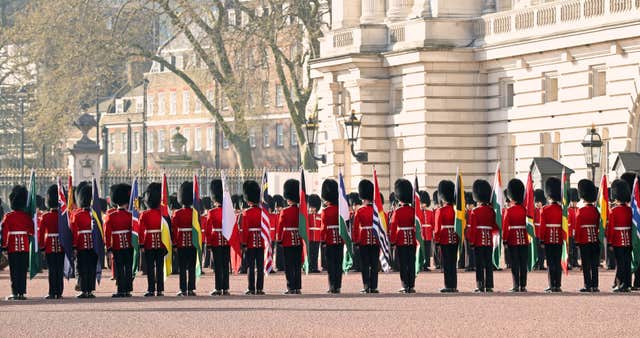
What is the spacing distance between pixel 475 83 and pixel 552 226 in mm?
20137

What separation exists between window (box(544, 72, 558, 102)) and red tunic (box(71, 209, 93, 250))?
18.9 meters

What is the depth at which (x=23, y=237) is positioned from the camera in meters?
28.9

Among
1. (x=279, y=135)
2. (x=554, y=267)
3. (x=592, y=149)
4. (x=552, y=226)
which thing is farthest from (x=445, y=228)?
(x=279, y=135)

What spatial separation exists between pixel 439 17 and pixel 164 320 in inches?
1011

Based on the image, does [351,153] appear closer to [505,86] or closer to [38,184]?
[505,86]

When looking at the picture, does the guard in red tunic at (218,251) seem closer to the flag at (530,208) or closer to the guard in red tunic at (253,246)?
the guard in red tunic at (253,246)

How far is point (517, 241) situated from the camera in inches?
1146

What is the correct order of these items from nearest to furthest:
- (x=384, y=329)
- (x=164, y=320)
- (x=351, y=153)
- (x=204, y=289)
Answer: (x=384, y=329), (x=164, y=320), (x=204, y=289), (x=351, y=153)

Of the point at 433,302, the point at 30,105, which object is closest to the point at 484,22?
the point at 433,302

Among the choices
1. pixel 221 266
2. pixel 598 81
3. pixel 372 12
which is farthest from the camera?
pixel 372 12

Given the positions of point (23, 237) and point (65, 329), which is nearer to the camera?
point (65, 329)

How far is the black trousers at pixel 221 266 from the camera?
96.5ft

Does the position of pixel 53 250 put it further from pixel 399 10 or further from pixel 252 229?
pixel 399 10

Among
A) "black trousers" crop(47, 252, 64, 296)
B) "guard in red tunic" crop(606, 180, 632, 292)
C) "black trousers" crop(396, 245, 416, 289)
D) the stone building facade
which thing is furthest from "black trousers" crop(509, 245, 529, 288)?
the stone building facade
